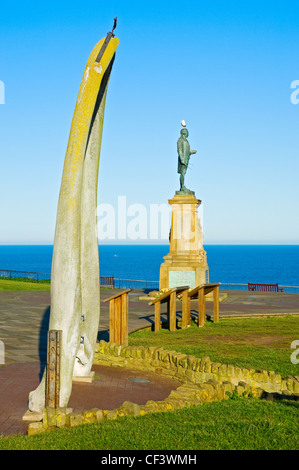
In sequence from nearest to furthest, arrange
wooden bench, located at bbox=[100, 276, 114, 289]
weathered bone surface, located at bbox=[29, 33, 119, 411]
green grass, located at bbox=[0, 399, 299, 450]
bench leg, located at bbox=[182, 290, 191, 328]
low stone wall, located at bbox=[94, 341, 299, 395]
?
green grass, located at bbox=[0, 399, 299, 450]
weathered bone surface, located at bbox=[29, 33, 119, 411]
low stone wall, located at bbox=[94, 341, 299, 395]
bench leg, located at bbox=[182, 290, 191, 328]
wooden bench, located at bbox=[100, 276, 114, 289]

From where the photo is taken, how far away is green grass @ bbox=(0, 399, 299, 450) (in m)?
6.35

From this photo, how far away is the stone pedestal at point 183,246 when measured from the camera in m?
24.8

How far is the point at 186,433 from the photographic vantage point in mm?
6742

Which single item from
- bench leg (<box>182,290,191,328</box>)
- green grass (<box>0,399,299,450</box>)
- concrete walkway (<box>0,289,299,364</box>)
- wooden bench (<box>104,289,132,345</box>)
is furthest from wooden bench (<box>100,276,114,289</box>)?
green grass (<box>0,399,299,450</box>)

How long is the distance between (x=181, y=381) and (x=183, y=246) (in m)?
14.8

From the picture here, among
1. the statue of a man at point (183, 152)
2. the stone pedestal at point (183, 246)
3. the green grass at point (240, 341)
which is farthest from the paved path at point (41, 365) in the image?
the statue of a man at point (183, 152)

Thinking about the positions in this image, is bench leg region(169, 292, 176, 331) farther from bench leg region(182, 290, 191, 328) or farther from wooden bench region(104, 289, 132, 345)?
wooden bench region(104, 289, 132, 345)

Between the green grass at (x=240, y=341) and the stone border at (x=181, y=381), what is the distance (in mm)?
1128

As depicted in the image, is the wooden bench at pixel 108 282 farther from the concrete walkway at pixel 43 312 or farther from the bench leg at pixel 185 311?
the bench leg at pixel 185 311

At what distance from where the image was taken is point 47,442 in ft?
21.6

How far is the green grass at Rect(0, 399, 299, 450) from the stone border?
0.81 feet

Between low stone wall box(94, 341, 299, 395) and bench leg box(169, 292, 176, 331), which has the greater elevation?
bench leg box(169, 292, 176, 331)

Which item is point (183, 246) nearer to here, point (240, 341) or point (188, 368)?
point (240, 341)

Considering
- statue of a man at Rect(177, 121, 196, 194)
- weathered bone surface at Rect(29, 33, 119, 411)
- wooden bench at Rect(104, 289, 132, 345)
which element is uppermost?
statue of a man at Rect(177, 121, 196, 194)
